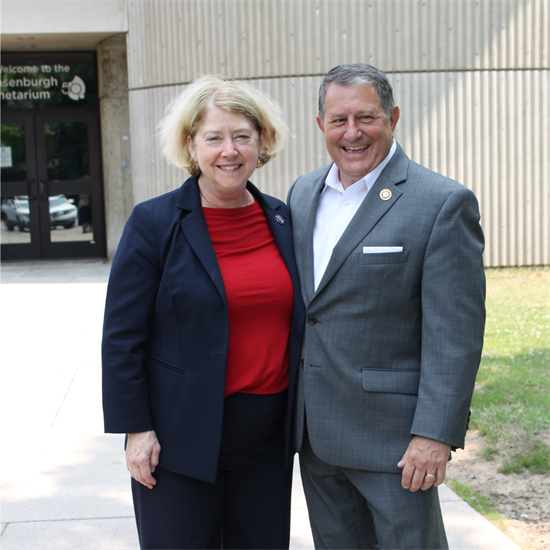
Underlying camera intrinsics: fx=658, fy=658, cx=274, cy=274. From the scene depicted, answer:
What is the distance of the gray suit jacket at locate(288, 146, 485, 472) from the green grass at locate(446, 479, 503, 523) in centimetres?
154

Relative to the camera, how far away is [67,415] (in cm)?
508


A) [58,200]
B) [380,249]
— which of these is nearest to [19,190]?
[58,200]

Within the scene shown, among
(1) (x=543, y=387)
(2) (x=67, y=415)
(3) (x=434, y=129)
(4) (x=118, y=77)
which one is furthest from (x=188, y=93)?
(4) (x=118, y=77)

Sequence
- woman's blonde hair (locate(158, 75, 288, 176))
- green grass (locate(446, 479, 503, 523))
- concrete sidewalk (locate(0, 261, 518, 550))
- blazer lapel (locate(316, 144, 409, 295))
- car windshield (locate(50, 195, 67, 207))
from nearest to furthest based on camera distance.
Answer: blazer lapel (locate(316, 144, 409, 295)) < woman's blonde hair (locate(158, 75, 288, 176)) < concrete sidewalk (locate(0, 261, 518, 550)) < green grass (locate(446, 479, 503, 523)) < car windshield (locate(50, 195, 67, 207))

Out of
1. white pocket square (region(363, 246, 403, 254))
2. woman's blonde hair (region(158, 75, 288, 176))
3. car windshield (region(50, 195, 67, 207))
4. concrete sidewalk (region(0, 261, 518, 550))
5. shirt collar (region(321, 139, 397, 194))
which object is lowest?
concrete sidewalk (region(0, 261, 518, 550))

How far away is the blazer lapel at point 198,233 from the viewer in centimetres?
233

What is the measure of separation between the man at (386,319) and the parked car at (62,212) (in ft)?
38.4

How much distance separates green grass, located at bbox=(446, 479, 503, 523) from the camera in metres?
3.56

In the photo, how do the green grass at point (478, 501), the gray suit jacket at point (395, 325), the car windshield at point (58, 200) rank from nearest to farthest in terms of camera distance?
1. the gray suit jacket at point (395, 325)
2. the green grass at point (478, 501)
3. the car windshield at point (58, 200)

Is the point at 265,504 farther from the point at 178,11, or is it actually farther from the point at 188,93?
the point at 178,11

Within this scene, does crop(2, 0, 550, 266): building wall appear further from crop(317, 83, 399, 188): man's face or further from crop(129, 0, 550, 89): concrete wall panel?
crop(317, 83, 399, 188): man's face

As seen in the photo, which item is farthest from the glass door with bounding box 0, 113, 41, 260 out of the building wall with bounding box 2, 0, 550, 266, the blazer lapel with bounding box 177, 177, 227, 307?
the blazer lapel with bounding box 177, 177, 227, 307

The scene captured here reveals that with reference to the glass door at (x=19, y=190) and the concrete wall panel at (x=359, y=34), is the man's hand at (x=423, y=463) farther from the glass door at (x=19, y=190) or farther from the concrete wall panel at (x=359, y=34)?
the glass door at (x=19, y=190)

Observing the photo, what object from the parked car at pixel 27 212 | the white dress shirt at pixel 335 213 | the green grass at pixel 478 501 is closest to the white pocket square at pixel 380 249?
the white dress shirt at pixel 335 213
